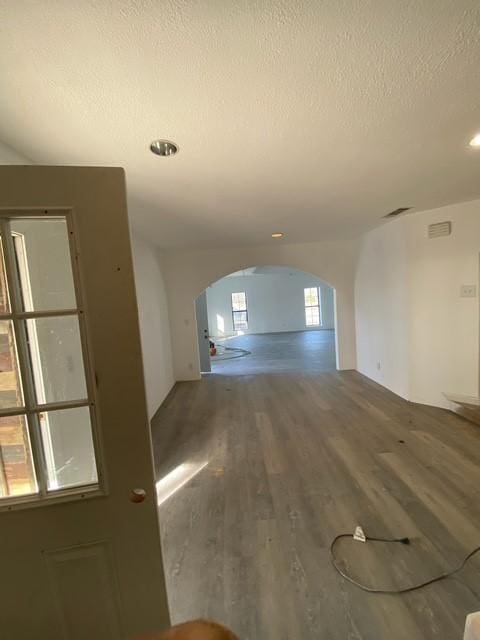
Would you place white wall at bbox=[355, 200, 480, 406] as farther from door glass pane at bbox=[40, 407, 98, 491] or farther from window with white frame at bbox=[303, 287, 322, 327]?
window with white frame at bbox=[303, 287, 322, 327]

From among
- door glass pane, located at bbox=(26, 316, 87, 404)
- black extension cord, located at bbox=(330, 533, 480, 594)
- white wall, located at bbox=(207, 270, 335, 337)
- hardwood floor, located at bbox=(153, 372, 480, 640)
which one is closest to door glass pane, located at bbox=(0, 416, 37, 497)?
door glass pane, located at bbox=(26, 316, 87, 404)

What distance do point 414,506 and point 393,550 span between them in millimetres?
489

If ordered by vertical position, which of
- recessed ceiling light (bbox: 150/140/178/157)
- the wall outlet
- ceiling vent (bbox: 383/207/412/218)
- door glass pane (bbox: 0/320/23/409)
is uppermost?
ceiling vent (bbox: 383/207/412/218)

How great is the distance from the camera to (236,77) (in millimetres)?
1136

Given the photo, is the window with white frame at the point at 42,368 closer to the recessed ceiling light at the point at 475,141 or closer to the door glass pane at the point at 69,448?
the door glass pane at the point at 69,448

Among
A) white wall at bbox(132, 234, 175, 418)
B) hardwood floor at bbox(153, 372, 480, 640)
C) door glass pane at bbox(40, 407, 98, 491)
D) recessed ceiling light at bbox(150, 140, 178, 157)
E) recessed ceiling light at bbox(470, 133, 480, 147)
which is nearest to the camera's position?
door glass pane at bbox(40, 407, 98, 491)

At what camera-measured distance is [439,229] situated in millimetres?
3420

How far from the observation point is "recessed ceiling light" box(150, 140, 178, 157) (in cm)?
160

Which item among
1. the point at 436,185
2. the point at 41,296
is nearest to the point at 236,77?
the point at 41,296

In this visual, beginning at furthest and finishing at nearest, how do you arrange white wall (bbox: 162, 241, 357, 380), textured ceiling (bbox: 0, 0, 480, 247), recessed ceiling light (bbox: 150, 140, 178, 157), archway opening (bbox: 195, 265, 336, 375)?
archway opening (bbox: 195, 265, 336, 375) < white wall (bbox: 162, 241, 357, 380) < recessed ceiling light (bbox: 150, 140, 178, 157) < textured ceiling (bbox: 0, 0, 480, 247)

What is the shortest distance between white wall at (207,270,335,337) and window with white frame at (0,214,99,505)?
11.2 m

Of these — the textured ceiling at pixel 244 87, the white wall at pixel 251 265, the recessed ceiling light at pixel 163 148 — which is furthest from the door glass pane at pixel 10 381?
the white wall at pixel 251 265

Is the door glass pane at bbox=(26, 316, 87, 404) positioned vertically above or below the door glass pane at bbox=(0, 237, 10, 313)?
below

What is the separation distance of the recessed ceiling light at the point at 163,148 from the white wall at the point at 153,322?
2014 millimetres
